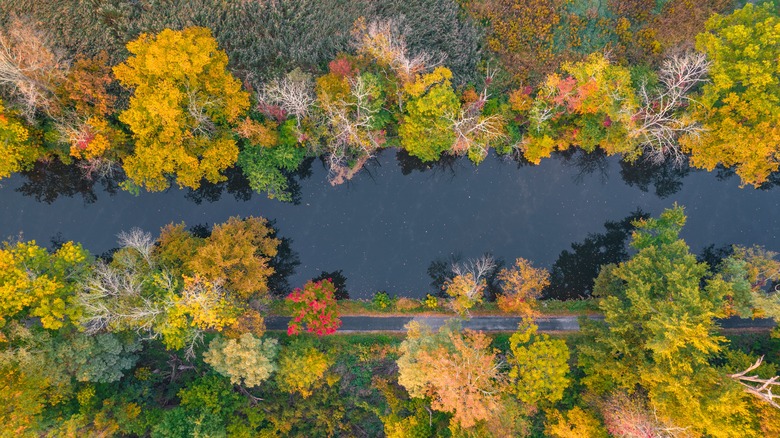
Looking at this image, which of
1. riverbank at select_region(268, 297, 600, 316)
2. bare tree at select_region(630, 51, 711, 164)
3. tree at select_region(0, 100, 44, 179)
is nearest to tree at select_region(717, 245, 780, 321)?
bare tree at select_region(630, 51, 711, 164)

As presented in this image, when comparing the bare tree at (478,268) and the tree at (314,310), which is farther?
the bare tree at (478,268)

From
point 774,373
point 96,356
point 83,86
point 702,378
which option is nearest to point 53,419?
point 96,356

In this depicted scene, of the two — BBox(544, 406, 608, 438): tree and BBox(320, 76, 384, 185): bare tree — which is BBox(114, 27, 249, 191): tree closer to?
BBox(320, 76, 384, 185): bare tree

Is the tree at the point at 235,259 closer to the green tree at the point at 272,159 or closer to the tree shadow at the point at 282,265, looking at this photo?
the tree shadow at the point at 282,265

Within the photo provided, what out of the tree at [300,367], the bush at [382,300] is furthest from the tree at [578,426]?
the tree at [300,367]

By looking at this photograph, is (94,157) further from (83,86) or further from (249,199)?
(249,199)

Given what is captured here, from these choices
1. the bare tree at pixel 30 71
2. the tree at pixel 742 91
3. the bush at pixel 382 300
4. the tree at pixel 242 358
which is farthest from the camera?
the bush at pixel 382 300

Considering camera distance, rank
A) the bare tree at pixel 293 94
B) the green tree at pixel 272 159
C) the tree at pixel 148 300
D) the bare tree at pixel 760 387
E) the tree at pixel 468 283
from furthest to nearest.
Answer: the tree at pixel 468 283, the green tree at pixel 272 159, the bare tree at pixel 293 94, the tree at pixel 148 300, the bare tree at pixel 760 387
